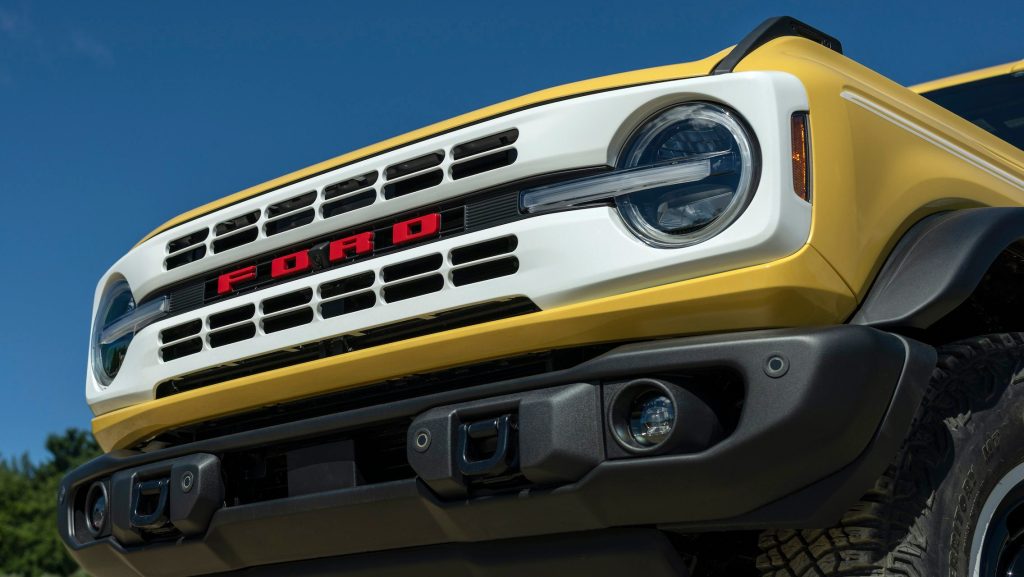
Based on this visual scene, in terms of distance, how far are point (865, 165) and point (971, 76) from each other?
2.50m

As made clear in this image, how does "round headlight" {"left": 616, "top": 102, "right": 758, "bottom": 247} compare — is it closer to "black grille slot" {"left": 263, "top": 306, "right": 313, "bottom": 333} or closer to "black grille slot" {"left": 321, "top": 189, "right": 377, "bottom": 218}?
"black grille slot" {"left": 321, "top": 189, "right": 377, "bottom": 218}

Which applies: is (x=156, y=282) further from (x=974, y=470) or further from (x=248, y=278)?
(x=974, y=470)

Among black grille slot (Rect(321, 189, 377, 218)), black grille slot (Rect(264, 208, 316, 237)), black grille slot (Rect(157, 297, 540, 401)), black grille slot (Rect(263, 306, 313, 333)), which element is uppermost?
black grille slot (Rect(321, 189, 377, 218))

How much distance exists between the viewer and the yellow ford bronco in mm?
2426

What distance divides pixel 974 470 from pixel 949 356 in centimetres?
27

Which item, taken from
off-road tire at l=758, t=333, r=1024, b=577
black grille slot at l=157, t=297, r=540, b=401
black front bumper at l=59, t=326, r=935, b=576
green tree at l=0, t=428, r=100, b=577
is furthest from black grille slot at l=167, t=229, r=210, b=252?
green tree at l=0, t=428, r=100, b=577

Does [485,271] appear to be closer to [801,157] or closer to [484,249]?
[484,249]

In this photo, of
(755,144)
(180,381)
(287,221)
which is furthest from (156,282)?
(755,144)

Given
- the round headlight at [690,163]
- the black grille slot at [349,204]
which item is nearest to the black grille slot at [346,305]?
the black grille slot at [349,204]

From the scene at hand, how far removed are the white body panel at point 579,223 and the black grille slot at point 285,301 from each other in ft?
0.07

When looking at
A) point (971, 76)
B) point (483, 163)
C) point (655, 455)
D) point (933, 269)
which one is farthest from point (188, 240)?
point (971, 76)

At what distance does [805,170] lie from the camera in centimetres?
254

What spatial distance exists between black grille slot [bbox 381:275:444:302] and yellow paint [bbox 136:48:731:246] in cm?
42

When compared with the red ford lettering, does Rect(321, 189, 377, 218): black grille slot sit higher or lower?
higher
